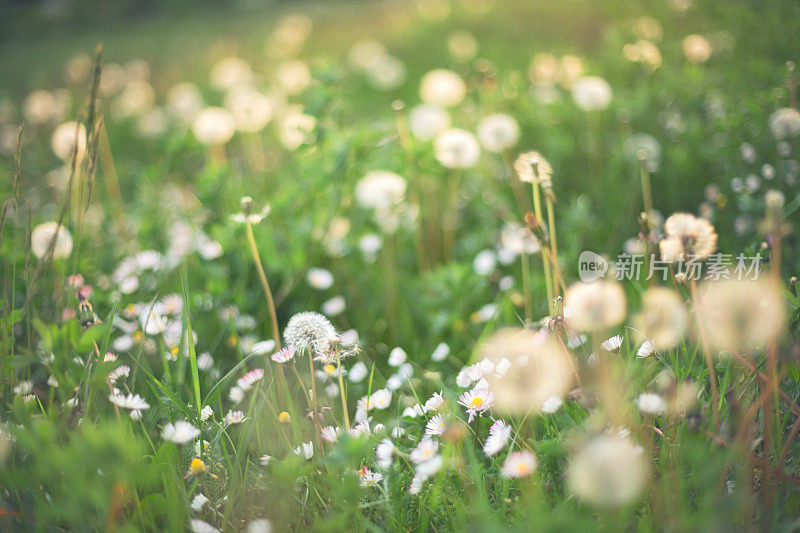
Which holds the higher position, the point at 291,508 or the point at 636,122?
the point at 636,122

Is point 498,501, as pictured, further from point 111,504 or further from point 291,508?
point 111,504

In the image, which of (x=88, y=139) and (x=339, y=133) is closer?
(x=88, y=139)

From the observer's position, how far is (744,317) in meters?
0.94

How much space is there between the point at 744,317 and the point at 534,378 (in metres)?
0.37

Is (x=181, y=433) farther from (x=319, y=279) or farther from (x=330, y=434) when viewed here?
(x=319, y=279)

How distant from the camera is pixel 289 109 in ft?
10.3

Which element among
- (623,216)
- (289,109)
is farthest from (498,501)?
(289,109)

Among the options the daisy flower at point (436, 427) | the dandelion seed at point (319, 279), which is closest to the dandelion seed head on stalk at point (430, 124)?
the dandelion seed at point (319, 279)

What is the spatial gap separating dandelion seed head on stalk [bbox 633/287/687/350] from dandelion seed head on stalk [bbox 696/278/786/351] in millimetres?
53

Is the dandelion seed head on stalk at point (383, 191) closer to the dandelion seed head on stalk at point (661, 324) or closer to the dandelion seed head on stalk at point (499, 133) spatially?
the dandelion seed head on stalk at point (499, 133)

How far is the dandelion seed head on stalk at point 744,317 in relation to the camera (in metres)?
0.93

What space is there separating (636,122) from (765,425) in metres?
1.62

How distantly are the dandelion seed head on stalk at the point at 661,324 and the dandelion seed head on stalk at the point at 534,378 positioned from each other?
0.49 ft

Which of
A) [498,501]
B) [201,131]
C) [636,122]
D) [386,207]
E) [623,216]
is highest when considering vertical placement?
[201,131]
